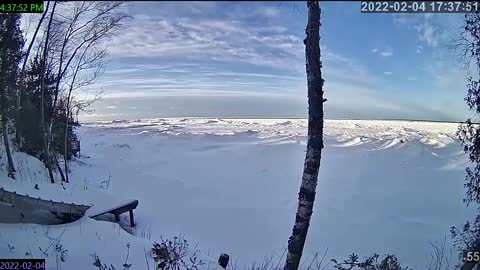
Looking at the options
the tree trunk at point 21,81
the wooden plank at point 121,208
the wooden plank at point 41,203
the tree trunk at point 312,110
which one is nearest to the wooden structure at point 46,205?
the wooden plank at point 41,203

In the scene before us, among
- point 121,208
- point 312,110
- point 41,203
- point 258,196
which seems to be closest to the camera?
point 312,110

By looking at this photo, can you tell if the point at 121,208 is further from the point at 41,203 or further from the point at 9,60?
the point at 9,60

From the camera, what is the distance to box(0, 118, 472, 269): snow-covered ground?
6336 millimetres

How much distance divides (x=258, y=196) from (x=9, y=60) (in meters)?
11.1

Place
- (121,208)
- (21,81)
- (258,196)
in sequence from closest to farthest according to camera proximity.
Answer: (121,208)
(21,81)
(258,196)

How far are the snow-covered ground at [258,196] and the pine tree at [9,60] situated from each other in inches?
82.1

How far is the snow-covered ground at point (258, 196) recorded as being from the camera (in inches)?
249

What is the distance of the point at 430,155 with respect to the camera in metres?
19.8

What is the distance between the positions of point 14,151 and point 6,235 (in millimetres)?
10009

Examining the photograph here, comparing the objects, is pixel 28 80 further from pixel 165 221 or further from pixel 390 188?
pixel 390 188

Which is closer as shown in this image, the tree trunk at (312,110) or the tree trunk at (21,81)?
the tree trunk at (312,110)

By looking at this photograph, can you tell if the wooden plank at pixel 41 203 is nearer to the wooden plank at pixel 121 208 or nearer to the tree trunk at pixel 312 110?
the wooden plank at pixel 121 208

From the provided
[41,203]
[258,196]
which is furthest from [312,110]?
[258,196]

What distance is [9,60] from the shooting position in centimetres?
1242
